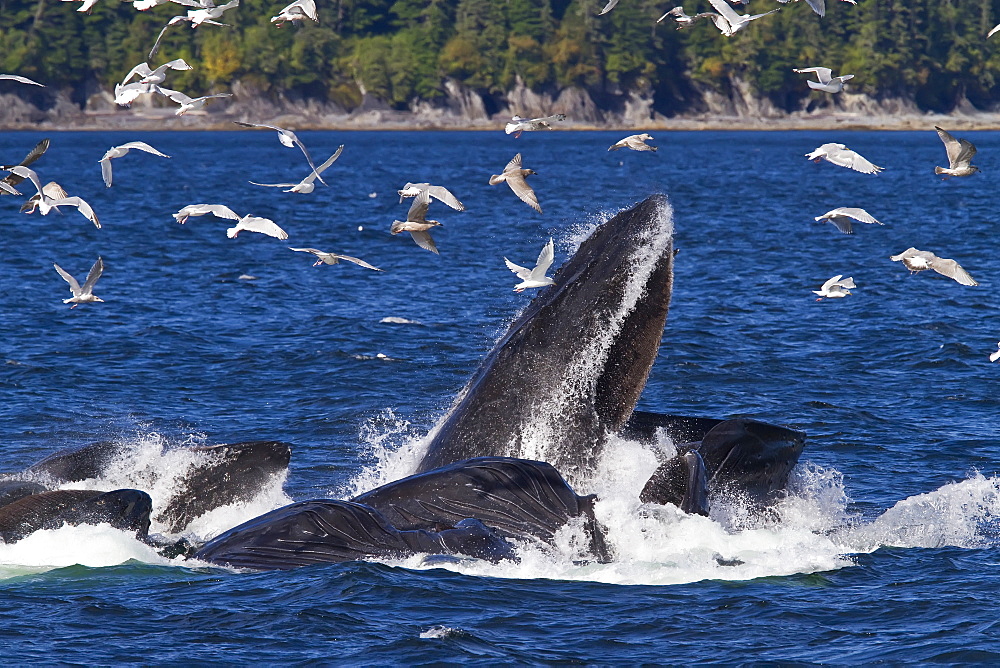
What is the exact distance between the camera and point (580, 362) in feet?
37.6

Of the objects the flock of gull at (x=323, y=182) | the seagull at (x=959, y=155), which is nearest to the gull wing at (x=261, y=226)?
the flock of gull at (x=323, y=182)

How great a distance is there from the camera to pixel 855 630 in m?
10.6

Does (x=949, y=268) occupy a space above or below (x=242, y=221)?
below

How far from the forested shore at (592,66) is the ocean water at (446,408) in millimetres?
143566

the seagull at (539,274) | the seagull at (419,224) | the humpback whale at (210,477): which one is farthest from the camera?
the seagull at (419,224)

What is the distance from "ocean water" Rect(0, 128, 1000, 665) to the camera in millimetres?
10594

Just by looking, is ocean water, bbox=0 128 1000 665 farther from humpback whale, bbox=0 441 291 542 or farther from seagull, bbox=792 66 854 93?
seagull, bbox=792 66 854 93

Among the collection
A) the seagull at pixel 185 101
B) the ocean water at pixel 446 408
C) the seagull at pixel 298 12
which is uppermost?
the seagull at pixel 298 12

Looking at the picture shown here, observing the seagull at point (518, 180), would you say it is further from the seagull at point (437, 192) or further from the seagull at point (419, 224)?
the seagull at point (419, 224)

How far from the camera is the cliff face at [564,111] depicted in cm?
18738

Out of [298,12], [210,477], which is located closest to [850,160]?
[298,12]

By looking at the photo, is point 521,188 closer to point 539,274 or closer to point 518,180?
point 518,180

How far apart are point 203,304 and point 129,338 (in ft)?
15.9

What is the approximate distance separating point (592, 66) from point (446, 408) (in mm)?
177615
